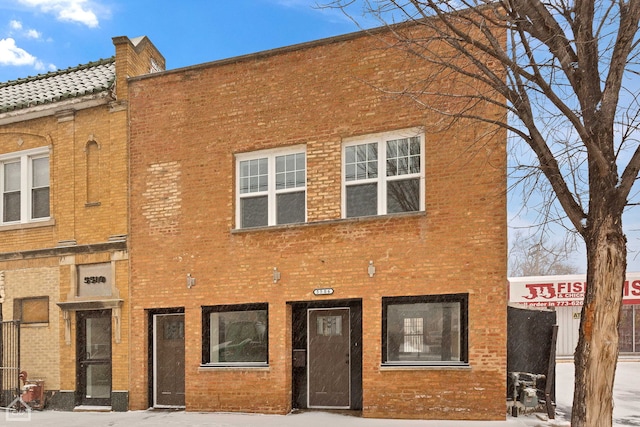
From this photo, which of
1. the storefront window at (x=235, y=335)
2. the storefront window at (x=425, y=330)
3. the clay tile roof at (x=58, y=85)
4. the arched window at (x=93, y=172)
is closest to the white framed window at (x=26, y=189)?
the clay tile roof at (x=58, y=85)

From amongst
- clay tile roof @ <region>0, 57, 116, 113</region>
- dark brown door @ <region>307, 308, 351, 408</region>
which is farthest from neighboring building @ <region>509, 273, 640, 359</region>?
clay tile roof @ <region>0, 57, 116, 113</region>

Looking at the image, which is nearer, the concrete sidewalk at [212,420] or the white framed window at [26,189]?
the concrete sidewalk at [212,420]

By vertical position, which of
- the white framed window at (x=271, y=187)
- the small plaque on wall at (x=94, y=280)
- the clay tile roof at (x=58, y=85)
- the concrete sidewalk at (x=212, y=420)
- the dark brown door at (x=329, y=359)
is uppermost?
the clay tile roof at (x=58, y=85)

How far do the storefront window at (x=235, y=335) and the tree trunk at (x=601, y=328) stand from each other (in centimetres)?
685

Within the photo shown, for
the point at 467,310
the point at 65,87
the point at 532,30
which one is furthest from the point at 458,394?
the point at 65,87

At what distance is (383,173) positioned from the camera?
458 inches

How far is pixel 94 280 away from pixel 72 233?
1.30 meters

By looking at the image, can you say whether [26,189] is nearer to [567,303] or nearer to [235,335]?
[235,335]

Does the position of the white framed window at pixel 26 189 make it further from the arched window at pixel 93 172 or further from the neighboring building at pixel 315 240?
the neighboring building at pixel 315 240

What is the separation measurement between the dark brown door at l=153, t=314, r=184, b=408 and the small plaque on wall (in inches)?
56.2

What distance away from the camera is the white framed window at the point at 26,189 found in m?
14.8

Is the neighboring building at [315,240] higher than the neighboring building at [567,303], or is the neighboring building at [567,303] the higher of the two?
the neighboring building at [315,240]

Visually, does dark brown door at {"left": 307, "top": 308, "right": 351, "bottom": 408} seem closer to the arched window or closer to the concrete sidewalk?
the concrete sidewalk

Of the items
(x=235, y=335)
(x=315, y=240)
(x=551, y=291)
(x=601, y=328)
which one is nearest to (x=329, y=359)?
(x=235, y=335)
